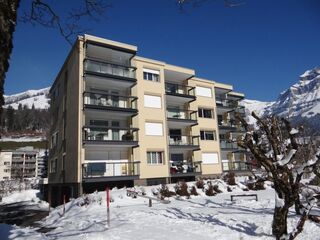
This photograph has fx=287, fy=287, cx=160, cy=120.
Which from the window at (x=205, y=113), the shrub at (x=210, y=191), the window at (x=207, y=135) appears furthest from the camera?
the window at (x=205, y=113)

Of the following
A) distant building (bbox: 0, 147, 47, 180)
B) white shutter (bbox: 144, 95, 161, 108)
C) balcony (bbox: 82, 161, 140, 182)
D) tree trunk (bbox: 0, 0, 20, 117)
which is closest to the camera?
tree trunk (bbox: 0, 0, 20, 117)

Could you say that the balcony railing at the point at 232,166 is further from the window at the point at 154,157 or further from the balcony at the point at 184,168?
the window at the point at 154,157

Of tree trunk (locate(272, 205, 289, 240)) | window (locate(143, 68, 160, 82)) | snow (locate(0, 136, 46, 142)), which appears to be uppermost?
snow (locate(0, 136, 46, 142))

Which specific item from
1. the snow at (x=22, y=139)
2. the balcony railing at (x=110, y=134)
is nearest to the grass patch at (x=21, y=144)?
the snow at (x=22, y=139)

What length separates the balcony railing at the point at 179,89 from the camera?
114ft

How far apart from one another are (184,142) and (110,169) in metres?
10.6

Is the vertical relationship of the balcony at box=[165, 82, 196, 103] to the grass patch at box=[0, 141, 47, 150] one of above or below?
below

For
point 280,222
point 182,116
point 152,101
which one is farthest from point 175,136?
point 280,222

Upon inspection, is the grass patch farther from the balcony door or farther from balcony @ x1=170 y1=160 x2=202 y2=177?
balcony @ x1=170 y1=160 x2=202 y2=177

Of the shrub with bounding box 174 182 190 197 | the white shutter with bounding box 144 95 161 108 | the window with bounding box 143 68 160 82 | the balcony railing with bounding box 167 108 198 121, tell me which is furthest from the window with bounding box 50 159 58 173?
the shrub with bounding box 174 182 190 197

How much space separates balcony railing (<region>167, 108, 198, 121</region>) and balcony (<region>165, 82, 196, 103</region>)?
1388mm

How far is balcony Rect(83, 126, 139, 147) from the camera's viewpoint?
25228mm

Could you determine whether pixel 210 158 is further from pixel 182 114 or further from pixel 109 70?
pixel 109 70

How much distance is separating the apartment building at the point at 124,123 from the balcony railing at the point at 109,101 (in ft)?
0.34
